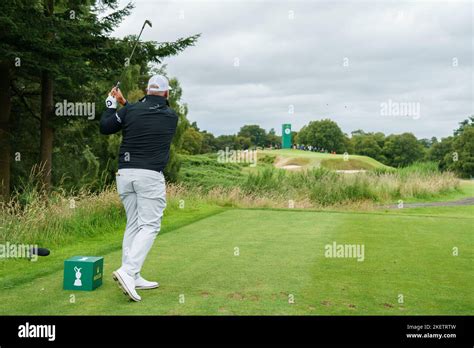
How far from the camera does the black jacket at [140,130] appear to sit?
5.15m

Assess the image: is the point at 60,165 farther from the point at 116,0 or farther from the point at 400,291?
the point at 400,291

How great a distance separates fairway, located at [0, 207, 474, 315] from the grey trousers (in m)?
0.37

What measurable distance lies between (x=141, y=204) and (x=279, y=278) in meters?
1.81

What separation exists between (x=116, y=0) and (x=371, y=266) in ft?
40.3

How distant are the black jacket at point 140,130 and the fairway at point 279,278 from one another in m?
1.35

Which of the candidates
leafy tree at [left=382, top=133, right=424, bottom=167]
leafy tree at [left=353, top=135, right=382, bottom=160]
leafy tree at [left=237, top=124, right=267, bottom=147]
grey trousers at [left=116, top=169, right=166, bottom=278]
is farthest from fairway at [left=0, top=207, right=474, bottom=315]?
leafy tree at [left=237, top=124, right=267, bottom=147]

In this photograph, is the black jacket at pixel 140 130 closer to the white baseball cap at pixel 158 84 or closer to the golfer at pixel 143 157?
the golfer at pixel 143 157

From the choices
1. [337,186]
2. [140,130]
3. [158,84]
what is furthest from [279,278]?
[337,186]

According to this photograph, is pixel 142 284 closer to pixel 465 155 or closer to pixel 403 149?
pixel 465 155

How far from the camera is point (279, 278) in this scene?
5.75 m

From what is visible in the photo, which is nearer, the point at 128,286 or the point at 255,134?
the point at 128,286

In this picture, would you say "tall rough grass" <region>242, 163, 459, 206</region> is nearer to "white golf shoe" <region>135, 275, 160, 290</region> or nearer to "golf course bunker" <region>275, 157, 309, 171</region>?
"white golf shoe" <region>135, 275, 160, 290</region>

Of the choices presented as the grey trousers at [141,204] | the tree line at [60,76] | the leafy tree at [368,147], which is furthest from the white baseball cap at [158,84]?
the leafy tree at [368,147]
